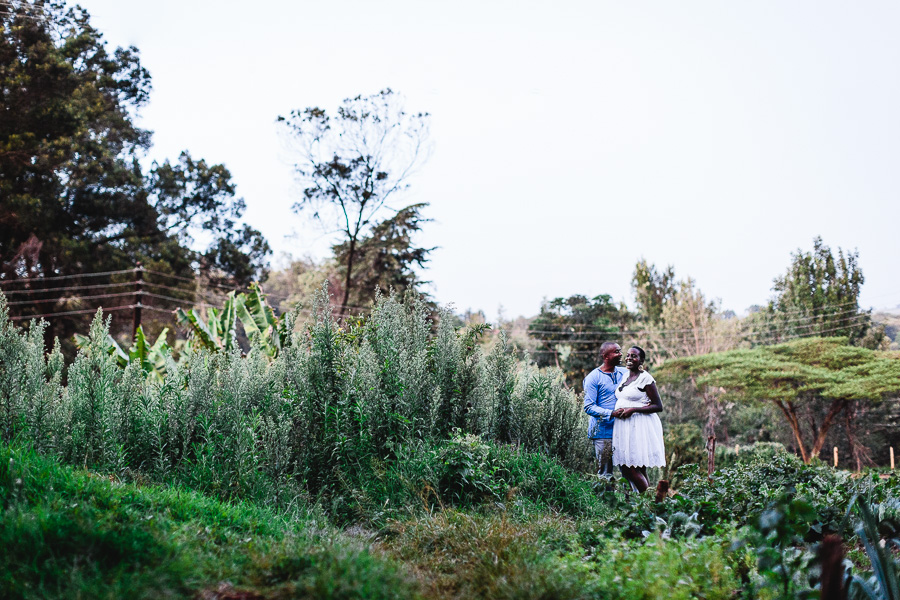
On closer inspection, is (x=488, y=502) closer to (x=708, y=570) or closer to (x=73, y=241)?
(x=708, y=570)

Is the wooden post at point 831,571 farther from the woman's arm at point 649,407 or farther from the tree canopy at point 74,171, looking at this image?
the tree canopy at point 74,171

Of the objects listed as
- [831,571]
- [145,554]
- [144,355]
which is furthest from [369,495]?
[144,355]

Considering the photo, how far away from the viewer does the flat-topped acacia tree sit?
27.2 metres

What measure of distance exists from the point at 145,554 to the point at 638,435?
515 cm

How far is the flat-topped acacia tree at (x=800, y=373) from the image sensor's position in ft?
89.2

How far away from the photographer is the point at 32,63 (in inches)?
1008

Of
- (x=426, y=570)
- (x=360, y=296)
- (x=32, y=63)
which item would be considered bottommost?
(x=426, y=570)

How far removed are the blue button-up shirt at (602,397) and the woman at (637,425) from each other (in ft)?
0.82

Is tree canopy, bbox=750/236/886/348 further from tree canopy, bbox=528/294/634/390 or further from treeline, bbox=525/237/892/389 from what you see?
tree canopy, bbox=528/294/634/390

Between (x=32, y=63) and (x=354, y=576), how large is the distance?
29.5 metres

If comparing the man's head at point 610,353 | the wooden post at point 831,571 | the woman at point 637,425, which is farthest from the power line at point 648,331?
the wooden post at point 831,571

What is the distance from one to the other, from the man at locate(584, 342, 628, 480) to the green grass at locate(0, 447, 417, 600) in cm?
393

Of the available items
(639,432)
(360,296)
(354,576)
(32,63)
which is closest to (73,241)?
(32,63)

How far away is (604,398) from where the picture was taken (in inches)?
293
